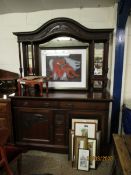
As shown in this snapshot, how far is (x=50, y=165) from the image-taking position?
85.8 inches

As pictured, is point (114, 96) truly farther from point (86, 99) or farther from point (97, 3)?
point (97, 3)

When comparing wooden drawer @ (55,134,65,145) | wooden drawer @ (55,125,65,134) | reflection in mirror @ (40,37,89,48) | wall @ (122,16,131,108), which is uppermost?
reflection in mirror @ (40,37,89,48)

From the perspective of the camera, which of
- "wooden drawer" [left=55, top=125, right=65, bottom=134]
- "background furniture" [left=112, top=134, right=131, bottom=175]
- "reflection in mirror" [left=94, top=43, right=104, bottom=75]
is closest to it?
"background furniture" [left=112, top=134, right=131, bottom=175]

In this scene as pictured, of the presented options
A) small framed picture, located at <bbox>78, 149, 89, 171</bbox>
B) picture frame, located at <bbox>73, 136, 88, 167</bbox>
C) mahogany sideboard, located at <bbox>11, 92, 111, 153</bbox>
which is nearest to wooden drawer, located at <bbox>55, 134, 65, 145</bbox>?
mahogany sideboard, located at <bbox>11, 92, 111, 153</bbox>

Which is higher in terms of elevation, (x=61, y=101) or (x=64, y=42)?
(x=64, y=42)

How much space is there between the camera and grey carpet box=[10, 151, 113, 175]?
6.68ft

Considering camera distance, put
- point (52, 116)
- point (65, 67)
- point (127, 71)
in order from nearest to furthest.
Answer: point (52, 116), point (127, 71), point (65, 67)

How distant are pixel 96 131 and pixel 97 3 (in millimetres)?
1858

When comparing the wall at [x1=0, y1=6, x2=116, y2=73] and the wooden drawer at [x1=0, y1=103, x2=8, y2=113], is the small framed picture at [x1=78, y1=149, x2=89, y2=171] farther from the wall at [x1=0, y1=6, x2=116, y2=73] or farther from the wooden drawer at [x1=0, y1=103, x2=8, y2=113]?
the wall at [x1=0, y1=6, x2=116, y2=73]

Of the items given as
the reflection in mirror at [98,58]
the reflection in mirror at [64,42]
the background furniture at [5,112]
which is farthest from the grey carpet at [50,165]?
the reflection in mirror at [64,42]

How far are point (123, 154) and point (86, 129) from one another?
31.5 inches

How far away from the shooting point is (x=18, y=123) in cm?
239

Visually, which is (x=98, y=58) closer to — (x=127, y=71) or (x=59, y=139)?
(x=127, y=71)

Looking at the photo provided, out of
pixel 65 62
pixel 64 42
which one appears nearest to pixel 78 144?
pixel 65 62
